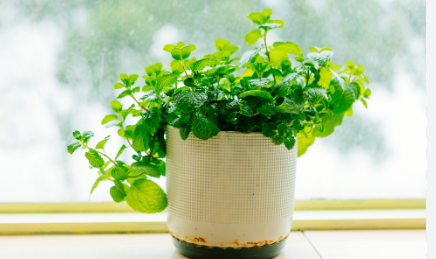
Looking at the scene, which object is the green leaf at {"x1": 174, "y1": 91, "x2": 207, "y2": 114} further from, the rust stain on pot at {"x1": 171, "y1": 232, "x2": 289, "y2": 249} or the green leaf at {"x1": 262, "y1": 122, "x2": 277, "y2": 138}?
the rust stain on pot at {"x1": 171, "y1": 232, "x2": 289, "y2": 249}

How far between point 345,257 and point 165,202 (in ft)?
1.34

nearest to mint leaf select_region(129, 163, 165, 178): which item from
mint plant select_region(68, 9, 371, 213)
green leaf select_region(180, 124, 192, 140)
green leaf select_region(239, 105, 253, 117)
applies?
mint plant select_region(68, 9, 371, 213)

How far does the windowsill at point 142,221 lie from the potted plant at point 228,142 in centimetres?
22

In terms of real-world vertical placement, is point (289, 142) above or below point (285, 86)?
below

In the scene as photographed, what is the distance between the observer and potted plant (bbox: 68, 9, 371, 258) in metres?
0.64

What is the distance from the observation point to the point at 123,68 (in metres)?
1.02

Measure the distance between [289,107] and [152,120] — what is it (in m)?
0.26

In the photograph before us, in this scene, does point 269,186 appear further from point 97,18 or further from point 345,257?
point 97,18

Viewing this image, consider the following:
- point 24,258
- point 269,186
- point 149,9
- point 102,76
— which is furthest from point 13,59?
point 269,186

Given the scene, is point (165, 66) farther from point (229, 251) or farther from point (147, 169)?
point (229, 251)

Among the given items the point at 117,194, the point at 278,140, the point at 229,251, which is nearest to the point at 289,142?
the point at 278,140

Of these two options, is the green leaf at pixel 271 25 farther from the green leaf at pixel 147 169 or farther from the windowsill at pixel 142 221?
the windowsill at pixel 142 221

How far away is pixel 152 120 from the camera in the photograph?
2.27 feet

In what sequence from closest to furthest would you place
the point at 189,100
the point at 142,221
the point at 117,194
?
the point at 189,100
the point at 117,194
the point at 142,221
